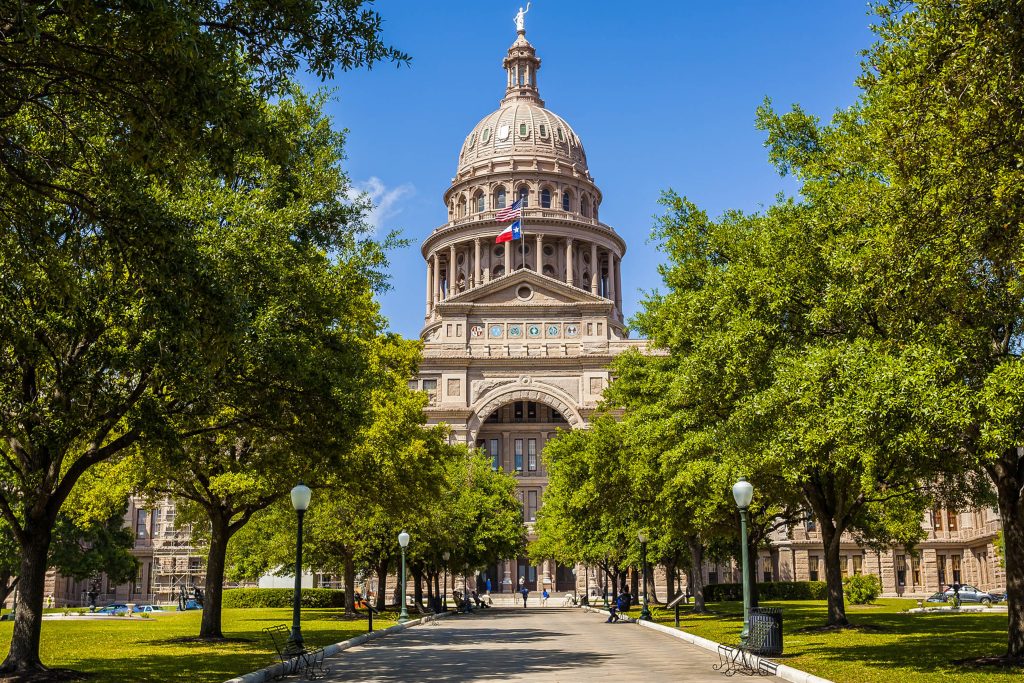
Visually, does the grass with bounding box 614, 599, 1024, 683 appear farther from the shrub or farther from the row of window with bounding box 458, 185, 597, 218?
the row of window with bounding box 458, 185, 597, 218

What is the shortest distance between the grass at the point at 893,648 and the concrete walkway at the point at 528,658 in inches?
70.4

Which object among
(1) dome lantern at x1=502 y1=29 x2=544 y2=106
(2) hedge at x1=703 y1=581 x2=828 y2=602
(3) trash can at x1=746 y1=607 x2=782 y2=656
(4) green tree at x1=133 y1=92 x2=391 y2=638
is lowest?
(2) hedge at x1=703 y1=581 x2=828 y2=602

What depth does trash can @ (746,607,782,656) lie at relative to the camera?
21.6 m

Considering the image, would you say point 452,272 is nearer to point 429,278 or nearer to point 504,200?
point 429,278

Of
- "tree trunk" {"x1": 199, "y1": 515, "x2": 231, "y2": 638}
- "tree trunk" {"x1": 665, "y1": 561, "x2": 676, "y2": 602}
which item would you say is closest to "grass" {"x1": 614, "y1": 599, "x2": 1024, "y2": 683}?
"tree trunk" {"x1": 199, "y1": 515, "x2": 231, "y2": 638}

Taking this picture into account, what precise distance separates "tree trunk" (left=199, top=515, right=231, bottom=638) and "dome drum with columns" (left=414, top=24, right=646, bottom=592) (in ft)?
151

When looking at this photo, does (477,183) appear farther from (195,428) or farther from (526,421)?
(195,428)

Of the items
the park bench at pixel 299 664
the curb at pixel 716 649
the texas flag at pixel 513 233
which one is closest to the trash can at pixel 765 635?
the curb at pixel 716 649

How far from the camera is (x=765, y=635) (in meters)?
21.8

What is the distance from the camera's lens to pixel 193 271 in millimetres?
14008

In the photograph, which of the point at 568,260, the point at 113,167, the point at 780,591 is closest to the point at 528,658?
the point at 113,167

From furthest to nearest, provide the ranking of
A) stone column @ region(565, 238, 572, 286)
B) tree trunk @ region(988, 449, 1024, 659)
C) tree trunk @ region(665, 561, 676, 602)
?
stone column @ region(565, 238, 572, 286), tree trunk @ region(665, 561, 676, 602), tree trunk @ region(988, 449, 1024, 659)

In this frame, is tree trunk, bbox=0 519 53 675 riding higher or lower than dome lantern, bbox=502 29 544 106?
lower

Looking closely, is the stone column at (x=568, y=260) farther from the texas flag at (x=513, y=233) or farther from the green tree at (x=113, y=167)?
the green tree at (x=113, y=167)
